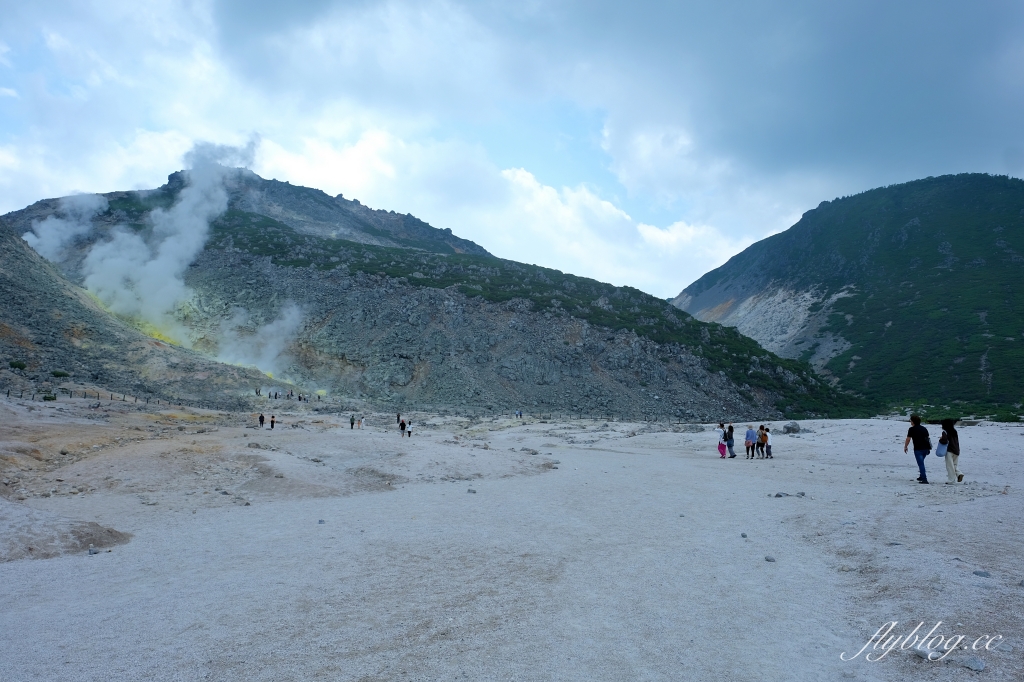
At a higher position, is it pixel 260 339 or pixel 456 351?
pixel 260 339

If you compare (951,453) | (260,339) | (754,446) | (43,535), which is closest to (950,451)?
(951,453)

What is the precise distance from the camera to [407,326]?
73312 mm

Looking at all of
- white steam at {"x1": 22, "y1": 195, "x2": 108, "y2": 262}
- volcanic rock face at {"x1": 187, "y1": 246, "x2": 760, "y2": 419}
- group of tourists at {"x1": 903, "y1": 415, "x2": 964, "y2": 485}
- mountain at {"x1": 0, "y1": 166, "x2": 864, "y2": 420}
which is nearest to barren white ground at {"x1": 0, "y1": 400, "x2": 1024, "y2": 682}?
group of tourists at {"x1": 903, "y1": 415, "x2": 964, "y2": 485}

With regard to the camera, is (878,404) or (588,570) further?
(878,404)

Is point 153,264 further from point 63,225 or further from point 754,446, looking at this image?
point 754,446

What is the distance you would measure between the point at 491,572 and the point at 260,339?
69.0 meters

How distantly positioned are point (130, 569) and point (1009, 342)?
103m

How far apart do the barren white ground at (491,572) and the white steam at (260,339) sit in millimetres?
46942

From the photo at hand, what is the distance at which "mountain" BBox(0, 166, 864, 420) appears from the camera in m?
63.6

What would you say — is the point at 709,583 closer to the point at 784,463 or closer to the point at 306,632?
the point at 306,632

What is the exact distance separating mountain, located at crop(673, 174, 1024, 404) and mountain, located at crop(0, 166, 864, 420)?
18.5m

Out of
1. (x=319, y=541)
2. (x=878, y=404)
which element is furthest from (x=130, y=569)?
(x=878, y=404)

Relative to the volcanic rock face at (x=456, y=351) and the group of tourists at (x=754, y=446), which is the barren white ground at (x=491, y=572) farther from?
the volcanic rock face at (x=456, y=351)

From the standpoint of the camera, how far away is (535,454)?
29.8 m
